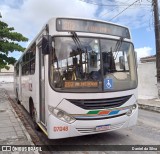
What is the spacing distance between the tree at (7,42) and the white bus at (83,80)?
40.4 ft

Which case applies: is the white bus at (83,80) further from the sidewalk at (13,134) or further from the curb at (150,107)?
the curb at (150,107)

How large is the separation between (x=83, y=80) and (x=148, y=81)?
39.5 ft

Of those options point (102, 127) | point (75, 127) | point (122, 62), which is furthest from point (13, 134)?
point (122, 62)

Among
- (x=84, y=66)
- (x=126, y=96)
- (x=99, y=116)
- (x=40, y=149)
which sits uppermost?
(x=84, y=66)

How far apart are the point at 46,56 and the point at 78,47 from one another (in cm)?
75

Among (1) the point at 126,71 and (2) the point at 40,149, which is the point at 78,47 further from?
(2) the point at 40,149

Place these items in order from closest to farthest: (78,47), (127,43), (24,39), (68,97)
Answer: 1. (68,97)
2. (78,47)
3. (127,43)
4. (24,39)

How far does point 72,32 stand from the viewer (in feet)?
16.3

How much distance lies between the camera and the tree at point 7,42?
16.6 metres

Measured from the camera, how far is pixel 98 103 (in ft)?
16.0

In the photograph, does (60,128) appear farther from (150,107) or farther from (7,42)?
(7,42)

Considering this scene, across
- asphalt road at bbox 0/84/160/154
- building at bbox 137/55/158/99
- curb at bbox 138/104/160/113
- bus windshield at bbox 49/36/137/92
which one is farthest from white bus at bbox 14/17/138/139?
building at bbox 137/55/158/99

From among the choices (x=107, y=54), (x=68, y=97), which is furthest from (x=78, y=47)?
(x=68, y=97)

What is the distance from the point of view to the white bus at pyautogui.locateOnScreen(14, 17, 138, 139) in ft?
15.4
